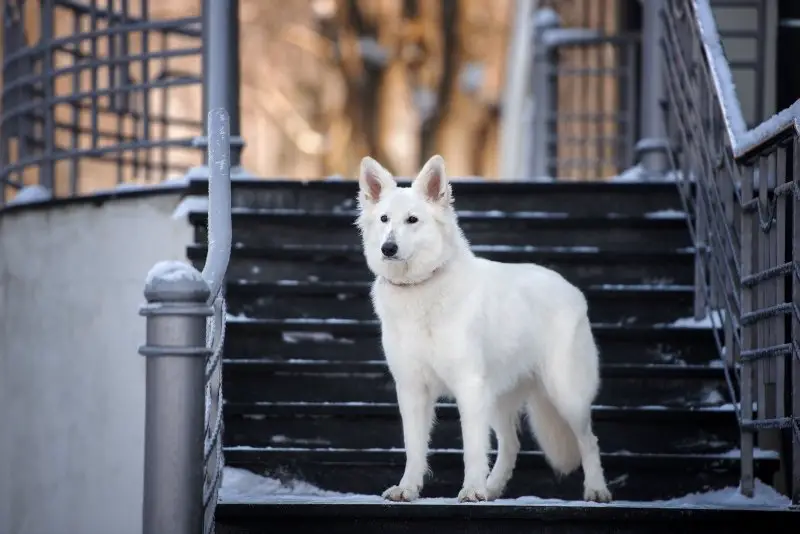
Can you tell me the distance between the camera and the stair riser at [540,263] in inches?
282

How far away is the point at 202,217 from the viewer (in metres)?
7.17

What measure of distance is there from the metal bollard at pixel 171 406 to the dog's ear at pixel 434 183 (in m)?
1.36

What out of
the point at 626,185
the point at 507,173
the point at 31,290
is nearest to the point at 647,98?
the point at 626,185

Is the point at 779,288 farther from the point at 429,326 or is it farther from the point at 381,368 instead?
the point at 381,368

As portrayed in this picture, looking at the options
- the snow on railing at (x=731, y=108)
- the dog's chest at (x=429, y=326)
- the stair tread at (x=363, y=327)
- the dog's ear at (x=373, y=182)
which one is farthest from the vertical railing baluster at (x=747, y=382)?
the dog's ear at (x=373, y=182)

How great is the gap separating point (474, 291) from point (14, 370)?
3.83 meters

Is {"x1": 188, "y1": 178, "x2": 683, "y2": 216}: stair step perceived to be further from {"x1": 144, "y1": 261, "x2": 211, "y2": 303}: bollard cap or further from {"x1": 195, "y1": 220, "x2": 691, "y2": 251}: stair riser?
{"x1": 144, "y1": 261, "x2": 211, "y2": 303}: bollard cap

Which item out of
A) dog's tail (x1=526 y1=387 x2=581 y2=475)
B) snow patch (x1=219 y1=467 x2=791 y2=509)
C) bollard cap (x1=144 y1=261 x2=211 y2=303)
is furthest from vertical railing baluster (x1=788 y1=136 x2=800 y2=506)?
bollard cap (x1=144 y1=261 x2=211 y2=303)

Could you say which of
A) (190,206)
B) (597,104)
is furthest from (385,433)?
(597,104)

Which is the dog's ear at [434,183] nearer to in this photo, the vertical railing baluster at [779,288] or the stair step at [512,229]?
the vertical railing baluster at [779,288]

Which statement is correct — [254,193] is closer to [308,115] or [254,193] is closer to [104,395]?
[104,395]

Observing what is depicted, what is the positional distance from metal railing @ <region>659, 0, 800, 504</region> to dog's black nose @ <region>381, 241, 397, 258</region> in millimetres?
1507

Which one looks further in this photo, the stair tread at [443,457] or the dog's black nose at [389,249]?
the stair tread at [443,457]

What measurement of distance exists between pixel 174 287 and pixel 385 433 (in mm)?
2265
